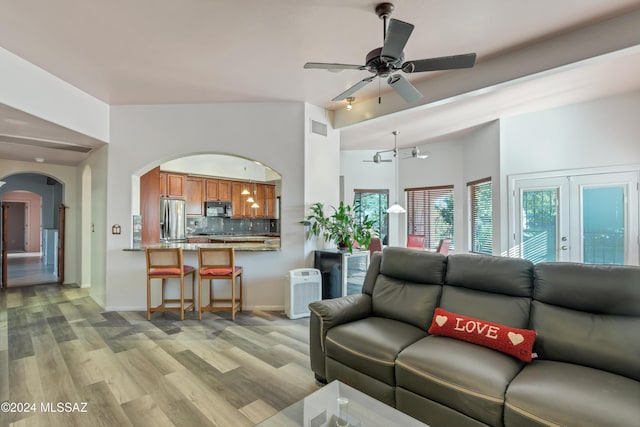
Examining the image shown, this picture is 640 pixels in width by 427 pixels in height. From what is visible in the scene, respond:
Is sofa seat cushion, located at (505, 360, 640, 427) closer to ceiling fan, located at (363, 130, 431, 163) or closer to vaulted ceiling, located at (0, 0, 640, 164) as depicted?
vaulted ceiling, located at (0, 0, 640, 164)

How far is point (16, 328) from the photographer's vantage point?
12.4 feet

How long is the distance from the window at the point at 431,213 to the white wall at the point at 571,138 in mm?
1755

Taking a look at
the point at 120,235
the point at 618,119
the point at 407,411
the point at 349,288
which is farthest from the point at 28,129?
the point at 618,119

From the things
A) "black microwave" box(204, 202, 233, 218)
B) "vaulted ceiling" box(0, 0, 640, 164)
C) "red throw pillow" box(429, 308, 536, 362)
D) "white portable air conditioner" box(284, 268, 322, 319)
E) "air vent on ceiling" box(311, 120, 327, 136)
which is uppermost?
"vaulted ceiling" box(0, 0, 640, 164)

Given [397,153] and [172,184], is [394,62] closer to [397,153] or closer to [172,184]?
[397,153]

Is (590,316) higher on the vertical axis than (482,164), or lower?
lower

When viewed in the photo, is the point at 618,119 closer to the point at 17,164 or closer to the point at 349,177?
the point at 349,177

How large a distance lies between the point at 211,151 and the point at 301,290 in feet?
7.82

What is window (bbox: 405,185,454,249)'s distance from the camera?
686 cm

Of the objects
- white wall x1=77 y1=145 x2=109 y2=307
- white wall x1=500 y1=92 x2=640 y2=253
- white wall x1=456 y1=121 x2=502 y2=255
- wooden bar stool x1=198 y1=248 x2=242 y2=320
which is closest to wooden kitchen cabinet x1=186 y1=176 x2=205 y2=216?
white wall x1=77 y1=145 x2=109 y2=307

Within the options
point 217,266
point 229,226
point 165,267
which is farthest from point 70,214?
point 217,266

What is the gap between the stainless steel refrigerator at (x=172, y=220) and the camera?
21.8ft

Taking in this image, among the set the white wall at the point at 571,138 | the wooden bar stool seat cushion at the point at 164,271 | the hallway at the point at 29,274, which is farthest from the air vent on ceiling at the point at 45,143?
the white wall at the point at 571,138

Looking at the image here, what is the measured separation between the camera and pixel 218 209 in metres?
7.96
